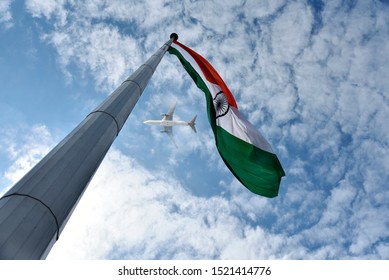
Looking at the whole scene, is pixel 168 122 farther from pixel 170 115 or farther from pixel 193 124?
pixel 193 124

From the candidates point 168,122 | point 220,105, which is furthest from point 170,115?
point 220,105

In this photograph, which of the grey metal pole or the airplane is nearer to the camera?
the grey metal pole

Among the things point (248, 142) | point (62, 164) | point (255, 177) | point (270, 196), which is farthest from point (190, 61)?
point (62, 164)

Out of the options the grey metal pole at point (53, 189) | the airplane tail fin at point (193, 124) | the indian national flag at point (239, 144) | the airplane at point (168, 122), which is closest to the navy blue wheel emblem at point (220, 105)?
the indian national flag at point (239, 144)

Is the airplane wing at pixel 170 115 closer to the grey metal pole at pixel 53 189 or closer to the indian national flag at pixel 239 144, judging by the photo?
the indian national flag at pixel 239 144

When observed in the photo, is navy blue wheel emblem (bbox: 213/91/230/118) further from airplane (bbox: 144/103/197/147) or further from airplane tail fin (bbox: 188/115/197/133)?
airplane tail fin (bbox: 188/115/197/133)

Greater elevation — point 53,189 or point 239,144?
point 239,144

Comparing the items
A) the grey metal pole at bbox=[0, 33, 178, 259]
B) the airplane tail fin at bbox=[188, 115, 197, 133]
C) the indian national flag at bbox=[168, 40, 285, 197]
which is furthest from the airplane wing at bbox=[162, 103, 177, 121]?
the grey metal pole at bbox=[0, 33, 178, 259]

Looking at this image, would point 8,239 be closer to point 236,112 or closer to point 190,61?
point 236,112
